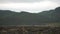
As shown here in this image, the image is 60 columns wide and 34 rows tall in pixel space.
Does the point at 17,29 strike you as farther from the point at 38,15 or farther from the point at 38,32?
the point at 38,15

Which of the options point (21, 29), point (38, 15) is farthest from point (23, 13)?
point (21, 29)

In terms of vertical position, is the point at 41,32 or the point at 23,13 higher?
the point at 23,13

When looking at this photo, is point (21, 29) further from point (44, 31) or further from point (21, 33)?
point (44, 31)

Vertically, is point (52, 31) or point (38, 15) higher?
point (38, 15)

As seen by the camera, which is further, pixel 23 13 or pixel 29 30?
pixel 23 13

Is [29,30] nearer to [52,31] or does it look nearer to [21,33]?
[21,33]

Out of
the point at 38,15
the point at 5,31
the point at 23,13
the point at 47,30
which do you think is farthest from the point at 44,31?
the point at 23,13

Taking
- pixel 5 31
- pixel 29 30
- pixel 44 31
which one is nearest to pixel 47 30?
pixel 44 31

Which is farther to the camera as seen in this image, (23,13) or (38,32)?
(23,13)
